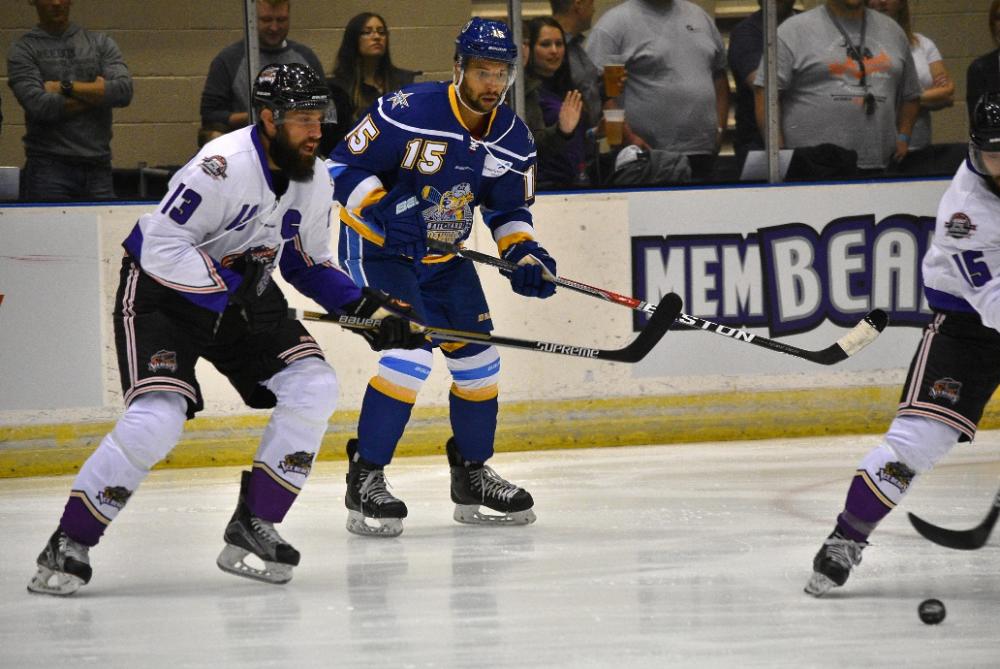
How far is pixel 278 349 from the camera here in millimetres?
3307

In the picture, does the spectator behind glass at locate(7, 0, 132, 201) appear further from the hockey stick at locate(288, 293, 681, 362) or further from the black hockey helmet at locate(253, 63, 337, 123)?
the black hockey helmet at locate(253, 63, 337, 123)

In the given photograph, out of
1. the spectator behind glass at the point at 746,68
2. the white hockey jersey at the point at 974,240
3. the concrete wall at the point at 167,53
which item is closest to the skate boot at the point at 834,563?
the white hockey jersey at the point at 974,240

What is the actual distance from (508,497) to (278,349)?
1.01m

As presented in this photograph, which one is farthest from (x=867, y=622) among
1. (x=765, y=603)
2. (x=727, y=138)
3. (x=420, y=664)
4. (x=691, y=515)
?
(x=727, y=138)

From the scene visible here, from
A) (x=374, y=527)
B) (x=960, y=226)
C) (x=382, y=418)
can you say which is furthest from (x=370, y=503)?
(x=960, y=226)

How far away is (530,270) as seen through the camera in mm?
3906

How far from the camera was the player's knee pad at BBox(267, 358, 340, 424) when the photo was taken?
3.27 m

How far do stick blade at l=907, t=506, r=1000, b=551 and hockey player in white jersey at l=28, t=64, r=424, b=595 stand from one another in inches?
48.5

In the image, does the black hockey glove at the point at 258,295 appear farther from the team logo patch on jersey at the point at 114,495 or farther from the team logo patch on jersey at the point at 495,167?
the team logo patch on jersey at the point at 495,167

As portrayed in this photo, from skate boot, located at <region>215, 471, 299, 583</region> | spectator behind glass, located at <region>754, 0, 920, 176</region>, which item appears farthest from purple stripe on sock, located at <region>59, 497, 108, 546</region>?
spectator behind glass, located at <region>754, 0, 920, 176</region>

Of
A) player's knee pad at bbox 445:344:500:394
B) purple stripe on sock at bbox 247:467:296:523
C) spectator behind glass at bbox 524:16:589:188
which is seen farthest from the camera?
spectator behind glass at bbox 524:16:589:188

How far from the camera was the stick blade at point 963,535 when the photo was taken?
3273 mm

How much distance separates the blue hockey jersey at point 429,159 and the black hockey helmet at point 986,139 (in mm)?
1368

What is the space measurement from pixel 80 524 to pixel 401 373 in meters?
1.08
